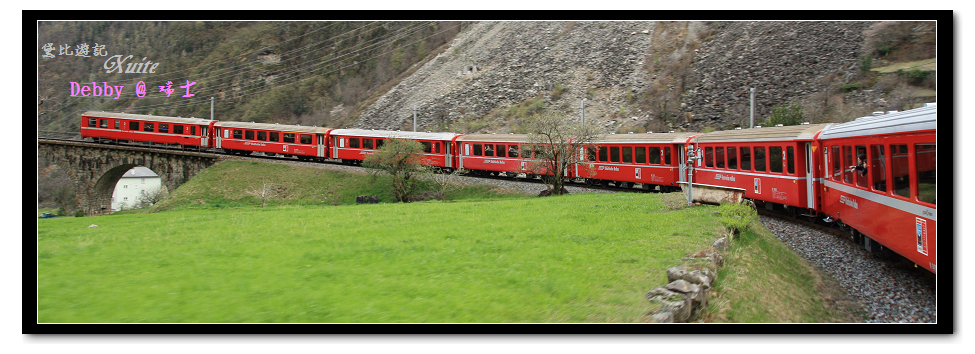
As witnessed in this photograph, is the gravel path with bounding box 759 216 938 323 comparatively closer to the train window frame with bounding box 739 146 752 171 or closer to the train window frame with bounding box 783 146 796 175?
the train window frame with bounding box 783 146 796 175

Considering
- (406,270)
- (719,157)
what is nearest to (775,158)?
(719,157)

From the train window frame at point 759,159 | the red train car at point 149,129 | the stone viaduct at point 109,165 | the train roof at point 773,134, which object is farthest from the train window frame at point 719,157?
the stone viaduct at point 109,165

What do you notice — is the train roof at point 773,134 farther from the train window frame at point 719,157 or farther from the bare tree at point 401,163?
the bare tree at point 401,163

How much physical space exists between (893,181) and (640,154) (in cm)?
1708

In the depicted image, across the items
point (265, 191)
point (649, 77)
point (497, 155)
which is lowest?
point (265, 191)

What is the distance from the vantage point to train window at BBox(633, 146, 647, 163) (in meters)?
25.1

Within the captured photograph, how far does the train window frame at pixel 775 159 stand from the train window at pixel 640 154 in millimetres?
8664

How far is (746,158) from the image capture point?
1762cm

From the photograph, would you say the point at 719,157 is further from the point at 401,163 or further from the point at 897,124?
the point at 401,163

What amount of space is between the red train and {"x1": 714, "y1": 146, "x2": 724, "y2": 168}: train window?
39mm

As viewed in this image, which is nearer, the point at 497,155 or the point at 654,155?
the point at 654,155

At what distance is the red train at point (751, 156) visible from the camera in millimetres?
7727
